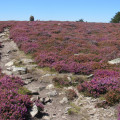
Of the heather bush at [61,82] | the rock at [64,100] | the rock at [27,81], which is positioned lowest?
the rock at [64,100]

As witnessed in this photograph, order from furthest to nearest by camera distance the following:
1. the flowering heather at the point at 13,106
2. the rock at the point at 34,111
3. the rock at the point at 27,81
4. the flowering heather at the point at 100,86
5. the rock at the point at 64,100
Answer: the rock at the point at 27,81
the flowering heather at the point at 100,86
the rock at the point at 64,100
the rock at the point at 34,111
the flowering heather at the point at 13,106

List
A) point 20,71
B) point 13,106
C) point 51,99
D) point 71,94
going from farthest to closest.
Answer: point 20,71 < point 71,94 < point 51,99 < point 13,106

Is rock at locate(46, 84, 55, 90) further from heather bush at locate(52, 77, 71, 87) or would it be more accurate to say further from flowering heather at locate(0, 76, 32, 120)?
flowering heather at locate(0, 76, 32, 120)

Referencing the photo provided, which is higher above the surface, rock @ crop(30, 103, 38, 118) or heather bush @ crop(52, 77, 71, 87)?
heather bush @ crop(52, 77, 71, 87)

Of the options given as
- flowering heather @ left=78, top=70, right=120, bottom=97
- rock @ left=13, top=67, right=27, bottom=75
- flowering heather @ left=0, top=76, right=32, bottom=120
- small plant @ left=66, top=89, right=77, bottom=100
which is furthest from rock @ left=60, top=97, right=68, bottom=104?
rock @ left=13, top=67, right=27, bottom=75

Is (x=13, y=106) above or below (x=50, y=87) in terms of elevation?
above

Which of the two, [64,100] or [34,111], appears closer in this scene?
[34,111]

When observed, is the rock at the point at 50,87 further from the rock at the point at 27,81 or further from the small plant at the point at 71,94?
the rock at the point at 27,81

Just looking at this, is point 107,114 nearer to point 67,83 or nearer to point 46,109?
point 46,109

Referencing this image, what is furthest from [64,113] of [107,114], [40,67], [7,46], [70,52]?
[7,46]

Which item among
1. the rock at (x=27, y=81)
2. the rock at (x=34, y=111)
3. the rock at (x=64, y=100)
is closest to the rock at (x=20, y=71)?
the rock at (x=27, y=81)

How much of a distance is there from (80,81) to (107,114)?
3153mm

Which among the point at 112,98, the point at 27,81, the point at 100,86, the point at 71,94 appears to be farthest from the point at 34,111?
the point at 27,81

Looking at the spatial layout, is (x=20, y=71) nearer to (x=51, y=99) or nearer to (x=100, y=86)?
(x=51, y=99)
